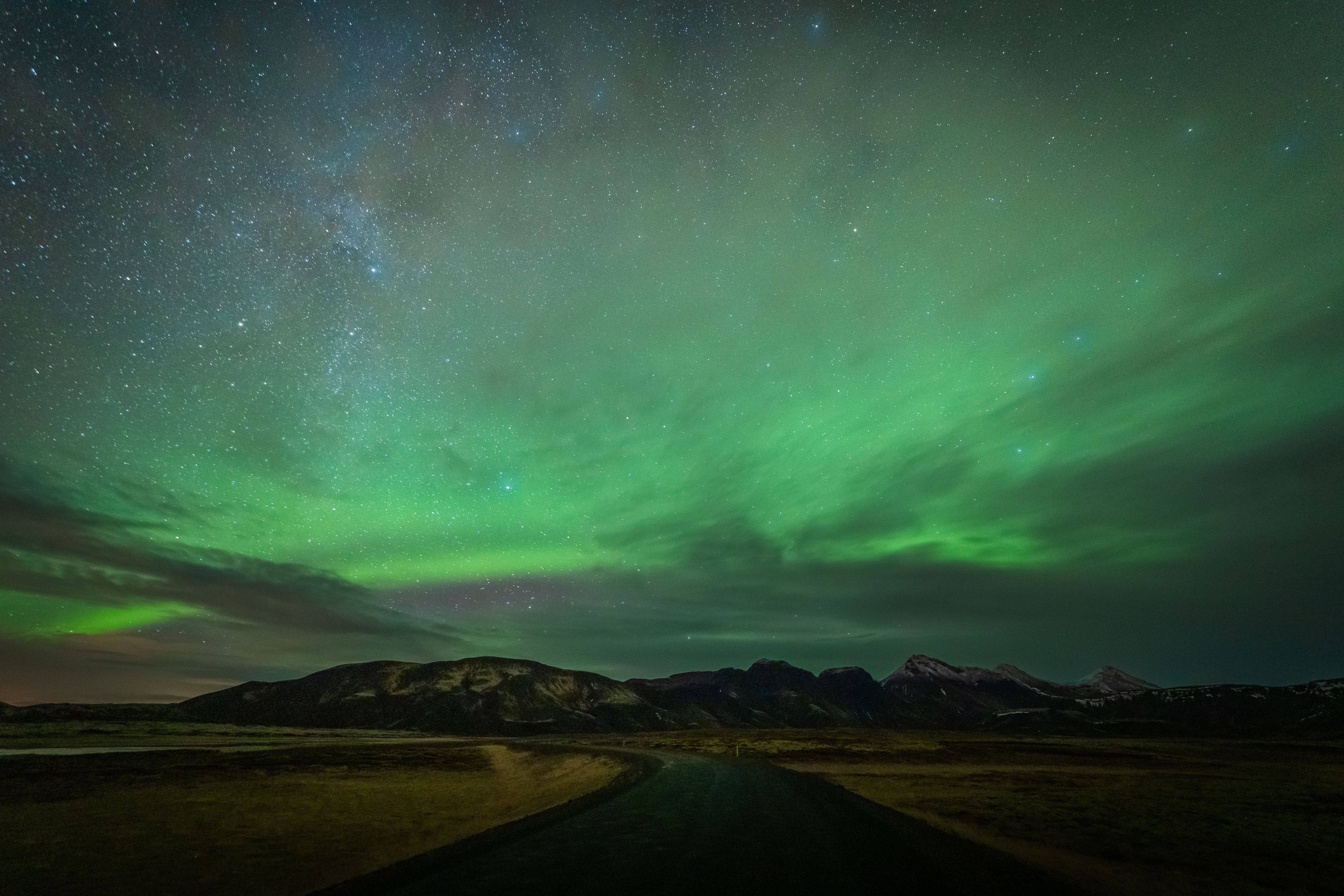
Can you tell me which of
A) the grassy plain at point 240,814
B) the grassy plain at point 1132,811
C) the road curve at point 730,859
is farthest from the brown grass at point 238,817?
the grassy plain at point 1132,811

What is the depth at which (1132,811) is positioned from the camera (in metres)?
28.5

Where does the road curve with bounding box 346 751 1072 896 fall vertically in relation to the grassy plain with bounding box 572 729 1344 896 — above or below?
above

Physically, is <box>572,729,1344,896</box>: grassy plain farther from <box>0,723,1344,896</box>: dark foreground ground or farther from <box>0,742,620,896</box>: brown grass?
<box>0,742,620,896</box>: brown grass

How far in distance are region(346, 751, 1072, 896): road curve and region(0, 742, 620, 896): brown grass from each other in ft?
10.7

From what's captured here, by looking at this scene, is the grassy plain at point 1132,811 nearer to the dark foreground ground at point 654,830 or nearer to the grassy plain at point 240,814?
the dark foreground ground at point 654,830

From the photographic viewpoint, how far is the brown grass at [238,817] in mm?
15195

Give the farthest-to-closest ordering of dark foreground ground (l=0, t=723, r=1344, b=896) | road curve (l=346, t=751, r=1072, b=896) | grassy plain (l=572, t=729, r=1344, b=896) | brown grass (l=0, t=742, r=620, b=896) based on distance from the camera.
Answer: grassy plain (l=572, t=729, r=1344, b=896) < brown grass (l=0, t=742, r=620, b=896) < dark foreground ground (l=0, t=723, r=1344, b=896) < road curve (l=346, t=751, r=1072, b=896)

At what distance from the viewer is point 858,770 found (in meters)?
50.5

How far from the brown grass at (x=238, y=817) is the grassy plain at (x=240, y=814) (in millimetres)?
87

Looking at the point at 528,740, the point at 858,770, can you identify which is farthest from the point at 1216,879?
the point at 528,740

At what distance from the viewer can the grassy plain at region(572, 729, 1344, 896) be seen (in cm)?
1672

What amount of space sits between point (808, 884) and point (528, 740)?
5857 inches

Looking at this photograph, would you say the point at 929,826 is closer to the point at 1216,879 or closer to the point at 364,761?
the point at 1216,879

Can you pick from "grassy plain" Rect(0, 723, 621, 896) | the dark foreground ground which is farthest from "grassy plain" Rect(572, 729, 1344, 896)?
"grassy plain" Rect(0, 723, 621, 896)
